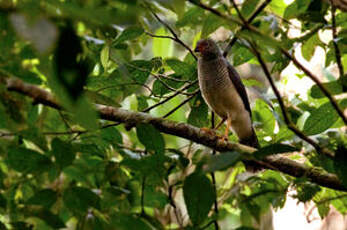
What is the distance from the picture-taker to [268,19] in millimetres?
1965

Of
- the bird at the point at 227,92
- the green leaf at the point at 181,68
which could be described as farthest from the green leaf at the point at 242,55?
the bird at the point at 227,92

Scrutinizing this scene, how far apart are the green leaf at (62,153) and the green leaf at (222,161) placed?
584mm

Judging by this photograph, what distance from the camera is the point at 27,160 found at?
5.73 feet

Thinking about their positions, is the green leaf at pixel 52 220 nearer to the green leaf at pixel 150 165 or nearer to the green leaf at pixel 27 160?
the green leaf at pixel 27 160

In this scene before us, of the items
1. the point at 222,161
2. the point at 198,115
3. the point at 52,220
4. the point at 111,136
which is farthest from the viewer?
the point at 198,115

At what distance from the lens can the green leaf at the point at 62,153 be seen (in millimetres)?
1682

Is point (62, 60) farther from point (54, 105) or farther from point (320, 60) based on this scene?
point (320, 60)

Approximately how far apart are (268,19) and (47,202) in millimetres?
1195

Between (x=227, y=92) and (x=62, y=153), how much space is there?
6.37ft

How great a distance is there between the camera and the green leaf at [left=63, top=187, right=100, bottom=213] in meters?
1.66

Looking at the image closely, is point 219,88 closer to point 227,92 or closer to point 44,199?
point 227,92

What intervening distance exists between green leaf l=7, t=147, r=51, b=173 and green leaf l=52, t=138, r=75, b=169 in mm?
57

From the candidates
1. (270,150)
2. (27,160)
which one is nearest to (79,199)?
(27,160)

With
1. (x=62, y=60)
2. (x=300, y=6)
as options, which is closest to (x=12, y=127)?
(x=62, y=60)
